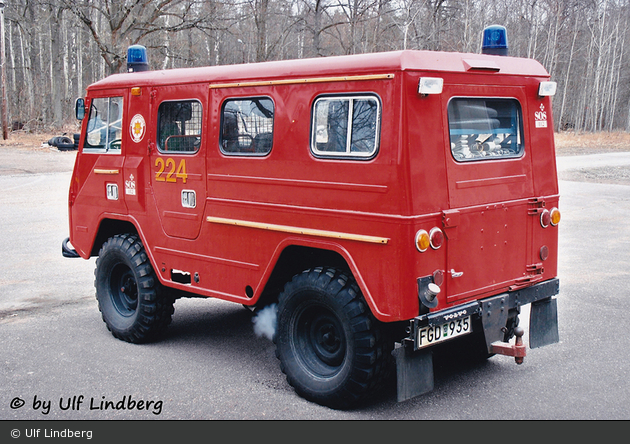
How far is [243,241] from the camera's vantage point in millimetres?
5352

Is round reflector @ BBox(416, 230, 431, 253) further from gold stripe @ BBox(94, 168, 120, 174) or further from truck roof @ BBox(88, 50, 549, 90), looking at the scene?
gold stripe @ BBox(94, 168, 120, 174)

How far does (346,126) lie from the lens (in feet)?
15.2

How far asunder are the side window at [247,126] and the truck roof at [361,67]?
0.20m

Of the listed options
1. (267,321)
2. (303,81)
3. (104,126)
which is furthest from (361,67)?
(104,126)

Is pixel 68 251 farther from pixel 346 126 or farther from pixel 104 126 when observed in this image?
pixel 346 126

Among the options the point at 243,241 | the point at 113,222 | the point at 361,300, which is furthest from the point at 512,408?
the point at 113,222

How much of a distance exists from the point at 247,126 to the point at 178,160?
2.76 feet

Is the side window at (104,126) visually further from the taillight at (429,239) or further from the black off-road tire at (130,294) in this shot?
the taillight at (429,239)

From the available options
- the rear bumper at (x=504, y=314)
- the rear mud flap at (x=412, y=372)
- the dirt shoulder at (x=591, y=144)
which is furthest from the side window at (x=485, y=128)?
the dirt shoulder at (x=591, y=144)

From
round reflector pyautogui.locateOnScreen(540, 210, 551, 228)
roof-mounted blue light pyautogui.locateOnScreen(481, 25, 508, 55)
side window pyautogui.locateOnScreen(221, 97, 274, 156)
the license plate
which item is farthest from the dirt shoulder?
the license plate

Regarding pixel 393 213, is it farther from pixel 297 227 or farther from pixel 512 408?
pixel 512 408

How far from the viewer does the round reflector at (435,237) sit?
14.6 feet
